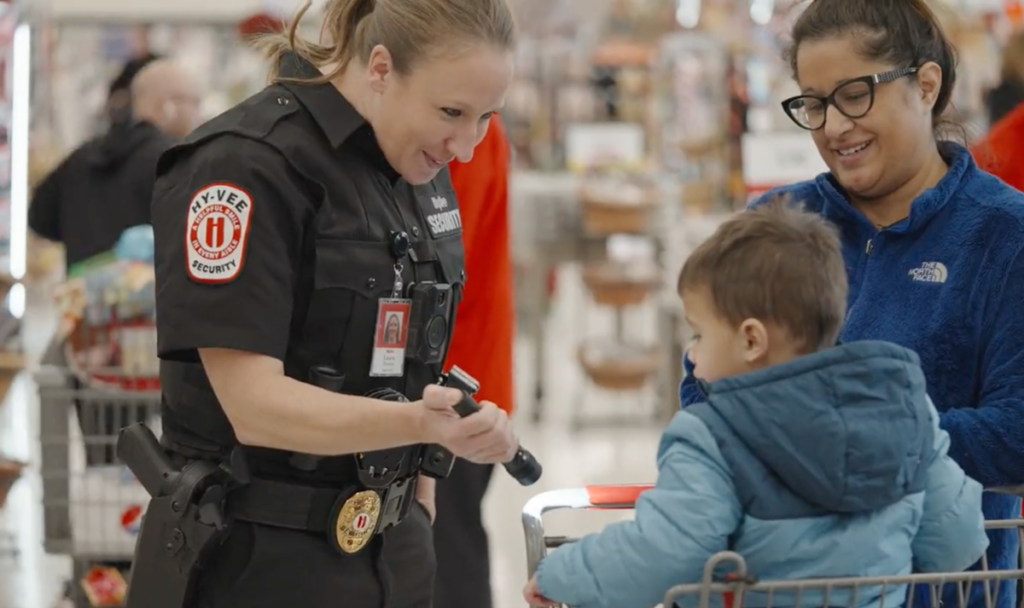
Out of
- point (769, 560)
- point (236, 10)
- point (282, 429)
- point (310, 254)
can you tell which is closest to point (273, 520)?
point (282, 429)

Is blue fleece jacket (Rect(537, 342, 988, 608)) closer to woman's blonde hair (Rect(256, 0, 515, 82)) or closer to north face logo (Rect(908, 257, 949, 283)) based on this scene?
north face logo (Rect(908, 257, 949, 283))

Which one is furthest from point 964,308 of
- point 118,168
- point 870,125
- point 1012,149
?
point 118,168

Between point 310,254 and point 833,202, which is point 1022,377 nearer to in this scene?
point 833,202

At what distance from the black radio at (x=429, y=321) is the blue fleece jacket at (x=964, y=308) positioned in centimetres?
42

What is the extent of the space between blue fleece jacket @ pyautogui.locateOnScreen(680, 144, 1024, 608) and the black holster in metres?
0.77

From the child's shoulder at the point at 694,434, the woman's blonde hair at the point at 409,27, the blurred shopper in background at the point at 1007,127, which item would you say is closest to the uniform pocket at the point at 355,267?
the woman's blonde hair at the point at 409,27

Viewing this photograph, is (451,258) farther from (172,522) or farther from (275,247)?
(172,522)

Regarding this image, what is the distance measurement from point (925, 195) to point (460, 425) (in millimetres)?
861

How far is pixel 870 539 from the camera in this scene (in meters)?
1.74

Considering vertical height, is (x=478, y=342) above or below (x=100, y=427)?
above

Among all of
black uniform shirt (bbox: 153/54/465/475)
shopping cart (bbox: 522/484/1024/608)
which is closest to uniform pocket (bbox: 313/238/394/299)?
black uniform shirt (bbox: 153/54/465/475)

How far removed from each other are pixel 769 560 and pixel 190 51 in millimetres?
9769

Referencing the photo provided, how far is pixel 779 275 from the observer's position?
5.78 ft

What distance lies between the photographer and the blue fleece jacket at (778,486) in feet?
5.59
